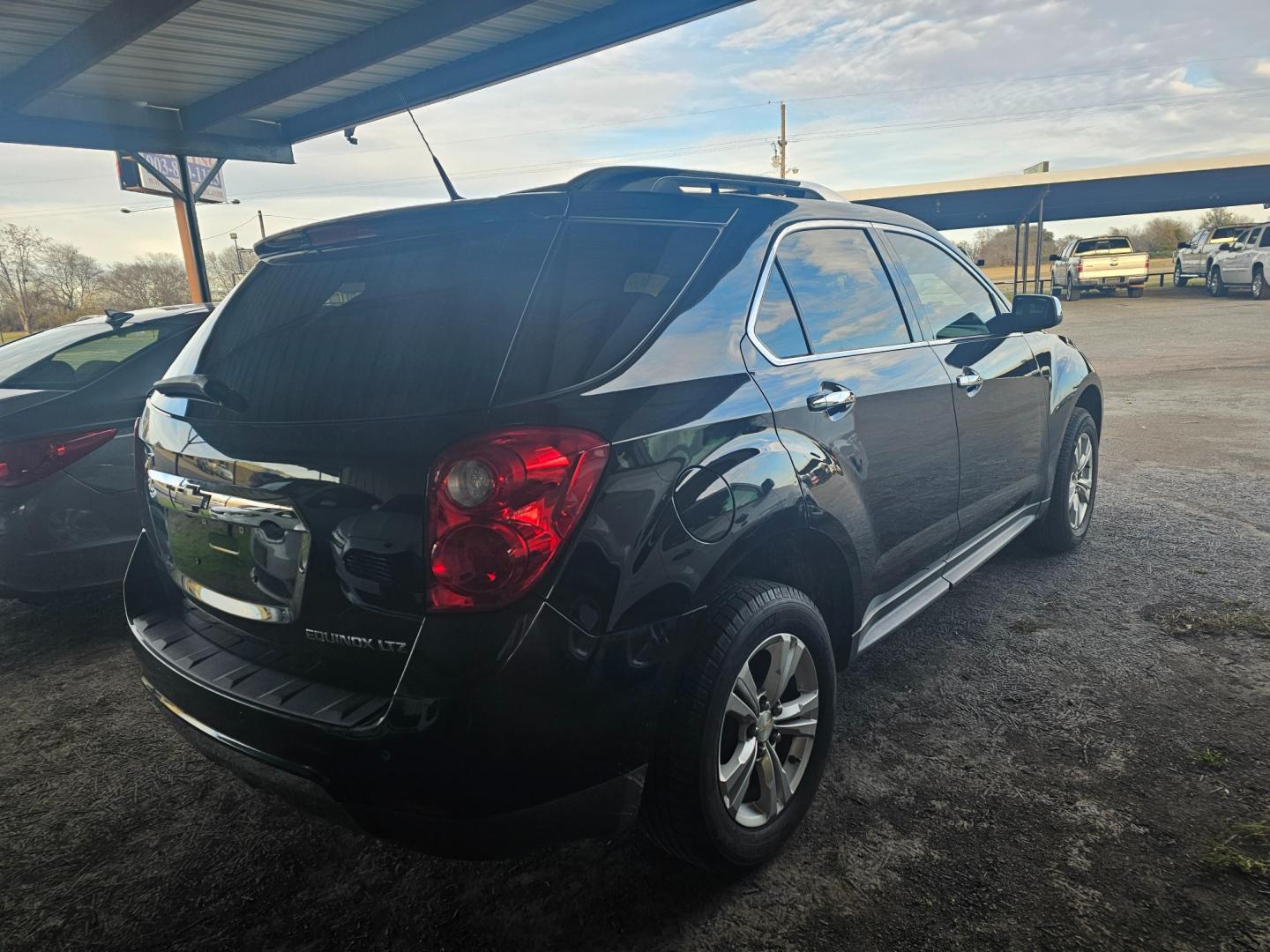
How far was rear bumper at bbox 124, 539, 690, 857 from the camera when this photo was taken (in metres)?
1.62

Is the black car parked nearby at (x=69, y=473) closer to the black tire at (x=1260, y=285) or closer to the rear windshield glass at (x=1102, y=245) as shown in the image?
the black tire at (x=1260, y=285)

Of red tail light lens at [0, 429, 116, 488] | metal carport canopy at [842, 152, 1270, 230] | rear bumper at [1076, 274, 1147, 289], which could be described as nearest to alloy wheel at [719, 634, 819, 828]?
red tail light lens at [0, 429, 116, 488]

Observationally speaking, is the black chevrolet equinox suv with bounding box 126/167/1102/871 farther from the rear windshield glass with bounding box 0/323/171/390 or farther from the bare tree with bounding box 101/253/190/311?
the bare tree with bounding box 101/253/190/311

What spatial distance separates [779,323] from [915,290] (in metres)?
1.09

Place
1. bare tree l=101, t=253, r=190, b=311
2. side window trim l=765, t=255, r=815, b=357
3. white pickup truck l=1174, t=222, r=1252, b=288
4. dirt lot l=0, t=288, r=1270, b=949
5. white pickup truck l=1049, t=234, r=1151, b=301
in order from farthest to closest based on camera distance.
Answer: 1. bare tree l=101, t=253, r=190, b=311
2. white pickup truck l=1049, t=234, r=1151, b=301
3. white pickup truck l=1174, t=222, r=1252, b=288
4. side window trim l=765, t=255, r=815, b=357
5. dirt lot l=0, t=288, r=1270, b=949

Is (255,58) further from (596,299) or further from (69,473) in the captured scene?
(596,299)

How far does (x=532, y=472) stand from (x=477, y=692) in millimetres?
445

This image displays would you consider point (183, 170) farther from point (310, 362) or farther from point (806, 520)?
point (806, 520)

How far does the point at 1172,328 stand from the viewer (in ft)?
56.6

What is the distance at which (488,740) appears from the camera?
5.32 feet

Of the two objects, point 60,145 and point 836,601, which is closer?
point 836,601

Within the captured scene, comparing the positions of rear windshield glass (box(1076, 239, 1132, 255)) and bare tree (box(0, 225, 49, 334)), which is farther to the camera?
bare tree (box(0, 225, 49, 334))

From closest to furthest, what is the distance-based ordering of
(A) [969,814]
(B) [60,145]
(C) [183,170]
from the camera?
1. (A) [969,814]
2. (B) [60,145]
3. (C) [183,170]

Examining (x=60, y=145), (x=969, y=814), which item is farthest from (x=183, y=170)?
(x=969, y=814)
